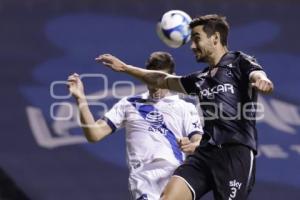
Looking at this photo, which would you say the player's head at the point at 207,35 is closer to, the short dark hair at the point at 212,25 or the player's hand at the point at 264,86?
the short dark hair at the point at 212,25

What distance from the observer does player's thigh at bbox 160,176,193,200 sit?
592 cm

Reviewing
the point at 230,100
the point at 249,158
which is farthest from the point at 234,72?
the point at 249,158

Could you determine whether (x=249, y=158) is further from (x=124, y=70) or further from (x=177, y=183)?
(x=124, y=70)

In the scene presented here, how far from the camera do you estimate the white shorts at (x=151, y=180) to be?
6.63 metres

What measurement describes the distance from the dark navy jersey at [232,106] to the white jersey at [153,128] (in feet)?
2.09

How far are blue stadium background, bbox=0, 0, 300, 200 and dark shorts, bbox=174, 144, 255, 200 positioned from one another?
280cm

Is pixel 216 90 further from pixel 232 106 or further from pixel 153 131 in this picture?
pixel 153 131

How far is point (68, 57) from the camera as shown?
28.9ft

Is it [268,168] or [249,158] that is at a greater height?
[249,158]

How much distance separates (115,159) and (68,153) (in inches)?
16.9

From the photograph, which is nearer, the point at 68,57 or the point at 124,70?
the point at 124,70

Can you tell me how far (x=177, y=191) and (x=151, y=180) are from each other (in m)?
0.72

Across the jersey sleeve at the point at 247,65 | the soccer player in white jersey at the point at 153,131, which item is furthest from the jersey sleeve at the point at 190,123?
the jersey sleeve at the point at 247,65

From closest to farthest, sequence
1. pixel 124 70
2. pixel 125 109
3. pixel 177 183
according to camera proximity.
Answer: pixel 177 183 → pixel 124 70 → pixel 125 109
